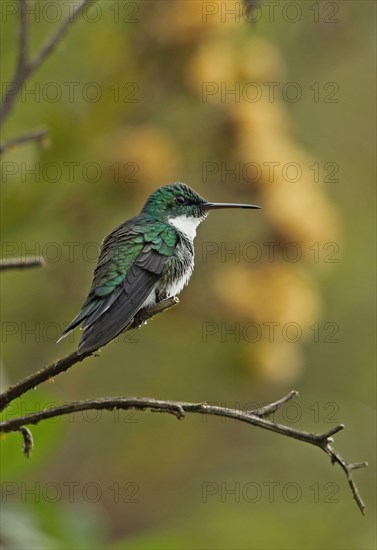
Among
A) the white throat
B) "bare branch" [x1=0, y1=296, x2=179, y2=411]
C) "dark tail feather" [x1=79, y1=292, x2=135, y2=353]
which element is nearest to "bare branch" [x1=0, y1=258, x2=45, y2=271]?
"bare branch" [x1=0, y1=296, x2=179, y2=411]

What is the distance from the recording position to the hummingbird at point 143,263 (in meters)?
2.05

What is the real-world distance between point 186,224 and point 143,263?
1.65 ft

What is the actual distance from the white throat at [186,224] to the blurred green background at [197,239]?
22cm

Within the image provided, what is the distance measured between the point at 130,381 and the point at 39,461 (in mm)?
2609

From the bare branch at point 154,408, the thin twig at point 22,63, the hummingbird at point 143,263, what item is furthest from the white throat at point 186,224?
the bare branch at point 154,408

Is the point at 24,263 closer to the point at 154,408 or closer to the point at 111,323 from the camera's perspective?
the point at 154,408

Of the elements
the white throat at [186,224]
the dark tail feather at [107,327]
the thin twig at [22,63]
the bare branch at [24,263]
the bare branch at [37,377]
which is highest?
the thin twig at [22,63]

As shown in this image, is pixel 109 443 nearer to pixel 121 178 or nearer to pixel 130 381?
pixel 130 381

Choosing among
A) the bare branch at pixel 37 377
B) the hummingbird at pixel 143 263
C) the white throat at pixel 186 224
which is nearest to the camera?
the bare branch at pixel 37 377

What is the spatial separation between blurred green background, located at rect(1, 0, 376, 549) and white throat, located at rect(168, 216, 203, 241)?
0.73 feet

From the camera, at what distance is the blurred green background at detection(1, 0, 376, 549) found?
2742 mm

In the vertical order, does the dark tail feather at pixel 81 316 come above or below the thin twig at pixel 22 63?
below

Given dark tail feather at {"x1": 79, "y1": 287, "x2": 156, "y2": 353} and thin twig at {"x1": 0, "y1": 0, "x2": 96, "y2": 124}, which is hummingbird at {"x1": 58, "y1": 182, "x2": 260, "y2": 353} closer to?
dark tail feather at {"x1": 79, "y1": 287, "x2": 156, "y2": 353}

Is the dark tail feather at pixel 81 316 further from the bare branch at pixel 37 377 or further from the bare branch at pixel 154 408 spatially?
the bare branch at pixel 154 408
